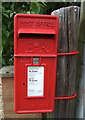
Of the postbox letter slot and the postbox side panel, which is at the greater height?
the postbox letter slot

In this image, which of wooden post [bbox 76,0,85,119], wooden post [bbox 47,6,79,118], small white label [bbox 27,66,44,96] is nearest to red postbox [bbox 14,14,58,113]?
small white label [bbox 27,66,44,96]

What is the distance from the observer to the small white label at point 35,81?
4.79 feet

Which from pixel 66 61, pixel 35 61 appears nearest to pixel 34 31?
pixel 35 61

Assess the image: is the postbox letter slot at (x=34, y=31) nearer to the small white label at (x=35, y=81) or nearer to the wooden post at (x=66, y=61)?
the wooden post at (x=66, y=61)

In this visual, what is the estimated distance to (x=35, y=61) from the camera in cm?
146

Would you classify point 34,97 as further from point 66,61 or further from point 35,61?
point 66,61

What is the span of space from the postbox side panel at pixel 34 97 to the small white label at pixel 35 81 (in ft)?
0.11

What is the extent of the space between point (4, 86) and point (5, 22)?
3.24 ft

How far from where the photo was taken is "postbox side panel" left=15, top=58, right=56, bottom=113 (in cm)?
144

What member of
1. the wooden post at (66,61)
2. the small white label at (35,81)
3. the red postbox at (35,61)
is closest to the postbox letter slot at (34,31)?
the red postbox at (35,61)

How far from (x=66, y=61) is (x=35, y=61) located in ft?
1.21

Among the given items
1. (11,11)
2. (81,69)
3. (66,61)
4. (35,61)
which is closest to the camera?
(35,61)

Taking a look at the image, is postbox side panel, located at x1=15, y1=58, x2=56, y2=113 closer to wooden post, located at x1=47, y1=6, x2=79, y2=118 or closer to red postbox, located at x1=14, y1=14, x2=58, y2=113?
red postbox, located at x1=14, y1=14, x2=58, y2=113

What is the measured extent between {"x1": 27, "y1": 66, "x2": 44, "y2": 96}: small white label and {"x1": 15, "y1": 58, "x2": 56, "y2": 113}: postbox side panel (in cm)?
3
